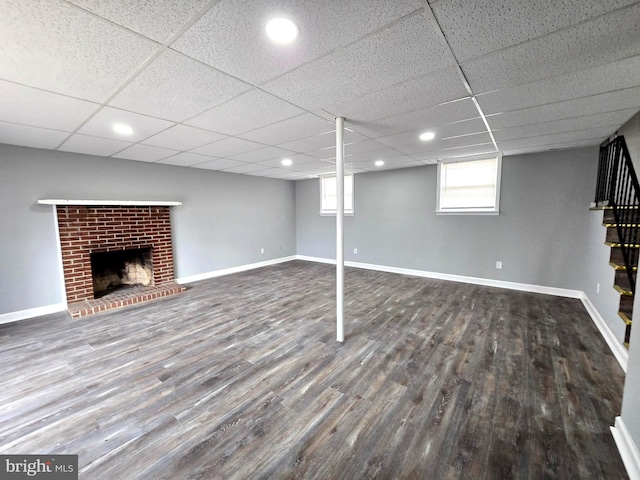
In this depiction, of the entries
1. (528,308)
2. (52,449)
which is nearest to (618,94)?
(528,308)

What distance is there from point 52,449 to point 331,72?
9.83 ft

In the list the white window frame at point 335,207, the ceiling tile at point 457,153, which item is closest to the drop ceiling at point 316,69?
the ceiling tile at point 457,153

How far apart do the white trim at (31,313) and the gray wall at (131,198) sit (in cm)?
5

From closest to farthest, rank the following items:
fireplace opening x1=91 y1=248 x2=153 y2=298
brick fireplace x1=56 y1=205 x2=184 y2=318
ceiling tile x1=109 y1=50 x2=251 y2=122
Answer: ceiling tile x1=109 y1=50 x2=251 y2=122 → brick fireplace x1=56 y1=205 x2=184 y2=318 → fireplace opening x1=91 y1=248 x2=153 y2=298

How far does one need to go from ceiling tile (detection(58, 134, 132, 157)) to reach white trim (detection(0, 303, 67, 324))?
7.60ft

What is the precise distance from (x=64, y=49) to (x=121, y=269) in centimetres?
456

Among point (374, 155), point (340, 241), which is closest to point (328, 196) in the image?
point (374, 155)

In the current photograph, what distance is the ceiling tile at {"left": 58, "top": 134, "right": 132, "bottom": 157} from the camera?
3.22m

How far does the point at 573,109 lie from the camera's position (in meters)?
2.40

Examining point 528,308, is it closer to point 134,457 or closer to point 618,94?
point 618,94

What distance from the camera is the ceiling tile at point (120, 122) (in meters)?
2.45

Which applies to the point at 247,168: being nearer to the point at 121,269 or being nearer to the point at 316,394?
the point at 121,269

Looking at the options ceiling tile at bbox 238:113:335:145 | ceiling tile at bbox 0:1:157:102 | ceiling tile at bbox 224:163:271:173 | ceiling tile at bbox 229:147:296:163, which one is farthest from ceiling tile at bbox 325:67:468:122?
ceiling tile at bbox 224:163:271:173

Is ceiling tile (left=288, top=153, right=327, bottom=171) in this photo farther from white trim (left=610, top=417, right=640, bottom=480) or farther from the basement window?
white trim (left=610, top=417, right=640, bottom=480)
